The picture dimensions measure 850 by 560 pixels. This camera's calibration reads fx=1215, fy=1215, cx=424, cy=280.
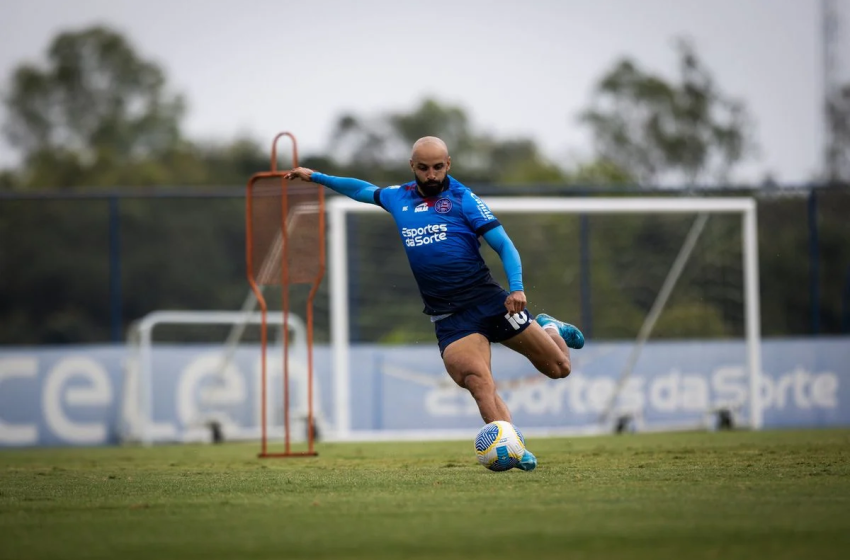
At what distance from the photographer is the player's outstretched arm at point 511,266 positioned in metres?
7.96

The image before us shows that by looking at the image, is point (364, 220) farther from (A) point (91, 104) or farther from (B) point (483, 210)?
(A) point (91, 104)

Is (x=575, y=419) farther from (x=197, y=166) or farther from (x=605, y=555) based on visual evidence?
(x=197, y=166)

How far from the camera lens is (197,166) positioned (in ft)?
166

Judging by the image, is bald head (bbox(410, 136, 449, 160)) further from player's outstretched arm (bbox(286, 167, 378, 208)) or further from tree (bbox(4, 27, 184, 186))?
tree (bbox(4, 27, 184, 186))

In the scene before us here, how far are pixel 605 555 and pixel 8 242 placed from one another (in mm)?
29955

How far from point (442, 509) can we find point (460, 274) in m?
2.62

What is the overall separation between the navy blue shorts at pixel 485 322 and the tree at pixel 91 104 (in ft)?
142

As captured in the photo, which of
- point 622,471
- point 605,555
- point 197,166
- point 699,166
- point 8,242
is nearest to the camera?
point 605,555

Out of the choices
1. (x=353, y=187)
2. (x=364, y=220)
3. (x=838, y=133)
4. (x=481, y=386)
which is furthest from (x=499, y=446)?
(x=838, y=133)

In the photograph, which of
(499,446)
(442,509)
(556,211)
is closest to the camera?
(442,509)

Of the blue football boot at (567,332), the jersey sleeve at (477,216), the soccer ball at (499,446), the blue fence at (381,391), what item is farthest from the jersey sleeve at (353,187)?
the blue fence at (381,391)

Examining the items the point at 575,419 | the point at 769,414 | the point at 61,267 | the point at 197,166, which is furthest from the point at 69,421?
the point at 197,166

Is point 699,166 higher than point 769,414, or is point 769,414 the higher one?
point 699,166

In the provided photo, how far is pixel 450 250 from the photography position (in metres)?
8.41
